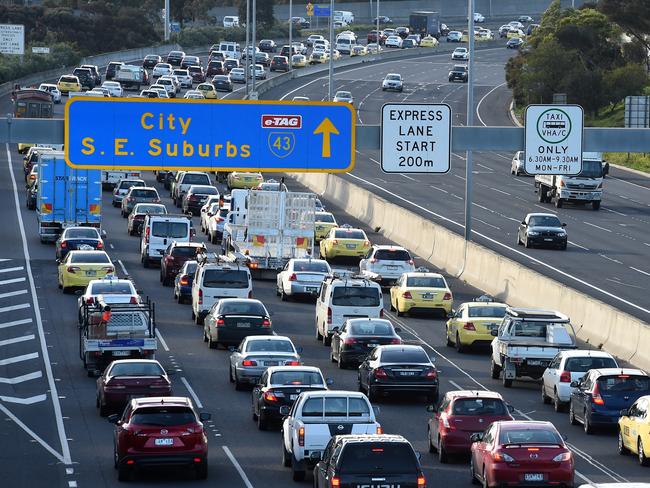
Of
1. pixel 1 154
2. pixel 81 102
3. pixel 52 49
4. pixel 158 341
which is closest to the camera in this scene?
pixel 81 102

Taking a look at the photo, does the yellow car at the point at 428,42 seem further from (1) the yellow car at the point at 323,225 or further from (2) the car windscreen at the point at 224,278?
(2) the car windscreen at the point at 224,278

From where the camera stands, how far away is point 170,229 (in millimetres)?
59719

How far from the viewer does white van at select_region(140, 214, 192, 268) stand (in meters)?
59.3

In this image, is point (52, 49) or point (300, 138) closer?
point (300, 138)

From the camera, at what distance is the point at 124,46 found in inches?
6880

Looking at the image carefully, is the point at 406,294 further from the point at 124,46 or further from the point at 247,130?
the point at 124,46

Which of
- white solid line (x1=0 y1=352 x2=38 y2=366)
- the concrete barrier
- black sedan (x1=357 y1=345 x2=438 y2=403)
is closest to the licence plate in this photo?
black sedan (x1=357 y1=345 x2=438 y2=403)

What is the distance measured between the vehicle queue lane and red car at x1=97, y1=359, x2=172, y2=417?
20.3 m

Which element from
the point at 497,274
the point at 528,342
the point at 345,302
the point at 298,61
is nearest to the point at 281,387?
the point at 528,342

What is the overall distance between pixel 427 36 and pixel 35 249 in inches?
4793

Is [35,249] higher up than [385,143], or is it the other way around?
[385,143]

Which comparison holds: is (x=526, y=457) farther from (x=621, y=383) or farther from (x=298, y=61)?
(x=298, y=61)

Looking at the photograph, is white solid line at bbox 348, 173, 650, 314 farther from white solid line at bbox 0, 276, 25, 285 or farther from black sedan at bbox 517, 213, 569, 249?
white solid line at bbox 0, 276, 25, 285

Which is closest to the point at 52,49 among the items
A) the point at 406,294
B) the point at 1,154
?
the point at 1,154
